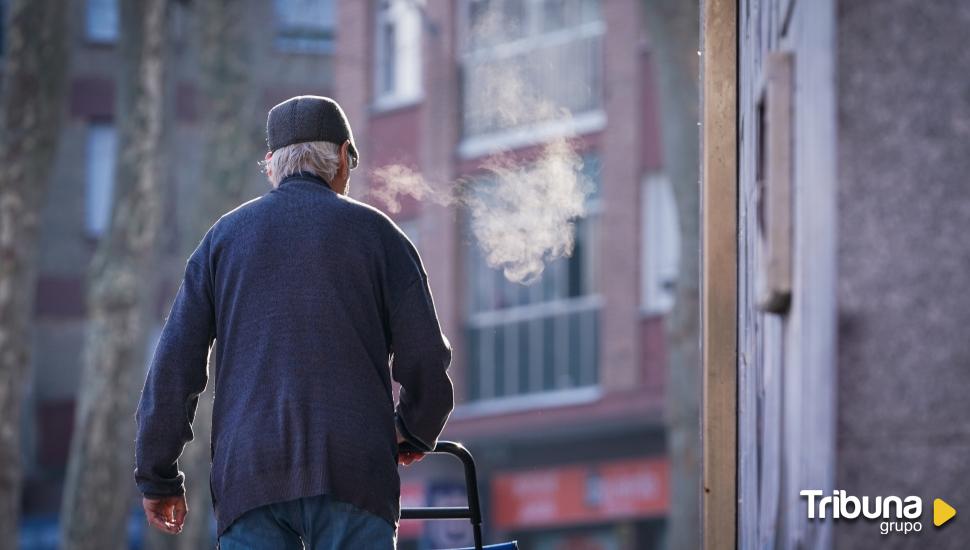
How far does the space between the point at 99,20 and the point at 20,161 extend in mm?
16833

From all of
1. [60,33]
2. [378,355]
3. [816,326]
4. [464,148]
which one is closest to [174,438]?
[378,355]

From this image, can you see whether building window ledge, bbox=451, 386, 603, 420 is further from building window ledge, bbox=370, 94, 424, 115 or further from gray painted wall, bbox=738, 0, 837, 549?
gray painted wall, bbox=738, 0, 837, 549

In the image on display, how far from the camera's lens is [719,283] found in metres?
5.59

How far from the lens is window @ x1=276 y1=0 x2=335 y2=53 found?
37844 mm

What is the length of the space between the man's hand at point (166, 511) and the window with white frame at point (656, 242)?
72.8ft

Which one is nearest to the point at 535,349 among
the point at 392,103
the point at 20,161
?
the point at 392,103

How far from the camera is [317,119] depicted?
16.3 ft

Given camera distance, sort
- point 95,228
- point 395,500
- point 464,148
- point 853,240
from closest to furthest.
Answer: point 853,240 → point 395,500 → point 464,148 → point 95,228

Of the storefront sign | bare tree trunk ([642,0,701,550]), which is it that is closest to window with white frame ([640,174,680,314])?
the storefront sign

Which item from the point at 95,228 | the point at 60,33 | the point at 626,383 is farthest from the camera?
the point at 95,228

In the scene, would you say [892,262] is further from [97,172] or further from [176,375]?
[97,172]

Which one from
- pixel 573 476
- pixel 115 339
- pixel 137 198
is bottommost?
pixel 573 476

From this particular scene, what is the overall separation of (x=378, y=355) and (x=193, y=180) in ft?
111

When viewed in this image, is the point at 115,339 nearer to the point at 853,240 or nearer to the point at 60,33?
the point at 60,33
